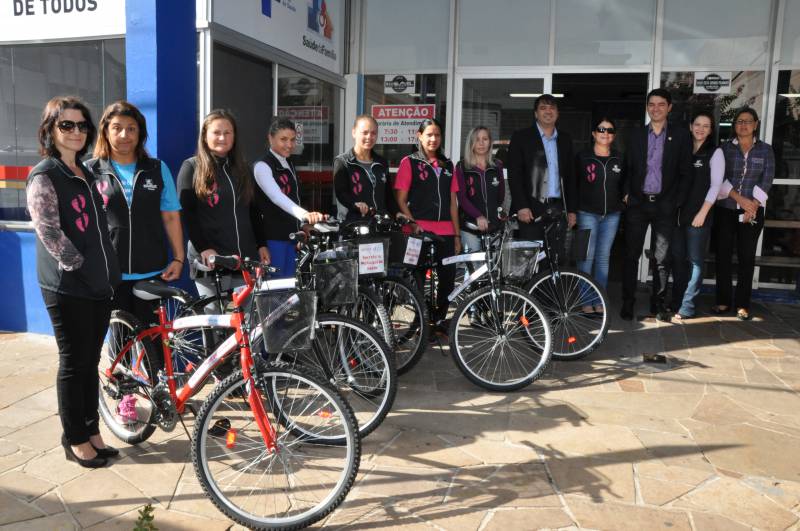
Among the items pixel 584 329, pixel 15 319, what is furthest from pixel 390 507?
pixel 15 319

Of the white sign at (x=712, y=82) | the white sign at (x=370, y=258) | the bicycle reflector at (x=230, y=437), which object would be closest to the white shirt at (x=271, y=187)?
the white sign at (x=370, y=258)

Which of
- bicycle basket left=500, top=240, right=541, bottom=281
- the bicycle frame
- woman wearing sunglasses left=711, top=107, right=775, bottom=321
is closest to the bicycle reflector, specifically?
the bicycle frame

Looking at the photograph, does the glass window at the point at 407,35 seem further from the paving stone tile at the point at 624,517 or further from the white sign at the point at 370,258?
the paving stone tile at the point at 624,517

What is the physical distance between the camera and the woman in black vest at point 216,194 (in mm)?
3824

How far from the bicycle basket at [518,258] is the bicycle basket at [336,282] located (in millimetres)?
1163

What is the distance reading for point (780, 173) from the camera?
24.4ft

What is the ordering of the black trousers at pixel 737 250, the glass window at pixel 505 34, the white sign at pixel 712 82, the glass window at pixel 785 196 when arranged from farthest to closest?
the glass window at pixel 505 34, the white sign at pixel 712 82, the glass window at pixel 785 196, the black trousers at pixel 737 250

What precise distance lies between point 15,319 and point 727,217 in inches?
256

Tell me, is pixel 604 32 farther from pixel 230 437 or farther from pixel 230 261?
pixel 230 437

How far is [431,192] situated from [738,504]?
9.77 feet

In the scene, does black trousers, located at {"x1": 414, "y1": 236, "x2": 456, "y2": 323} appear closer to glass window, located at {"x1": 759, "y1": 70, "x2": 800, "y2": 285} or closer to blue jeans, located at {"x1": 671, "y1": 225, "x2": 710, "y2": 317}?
blue jeans, located at {"x1": 671, "y1": 225, "x2": 710, "y2": 317}

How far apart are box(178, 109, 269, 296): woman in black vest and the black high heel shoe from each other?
1.10 metres

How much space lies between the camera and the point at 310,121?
7.04 metres

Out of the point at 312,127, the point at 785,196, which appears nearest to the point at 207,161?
the point at 312,127
